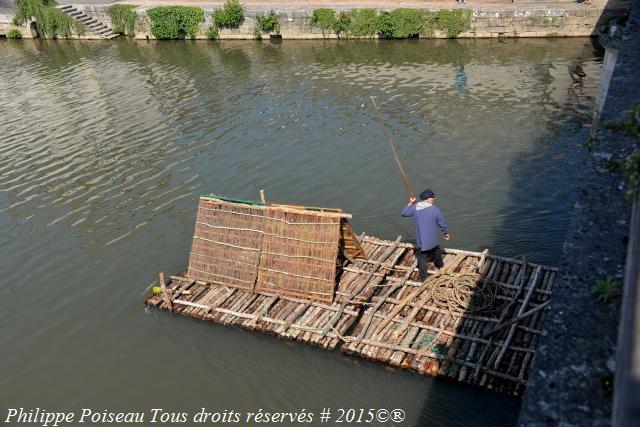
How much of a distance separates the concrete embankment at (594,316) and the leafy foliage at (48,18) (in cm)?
3627

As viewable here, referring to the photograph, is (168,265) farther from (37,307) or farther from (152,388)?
(152,388)

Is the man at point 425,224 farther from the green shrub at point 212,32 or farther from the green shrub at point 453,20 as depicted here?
the green shrub at point 212,32

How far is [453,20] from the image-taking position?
2777cm

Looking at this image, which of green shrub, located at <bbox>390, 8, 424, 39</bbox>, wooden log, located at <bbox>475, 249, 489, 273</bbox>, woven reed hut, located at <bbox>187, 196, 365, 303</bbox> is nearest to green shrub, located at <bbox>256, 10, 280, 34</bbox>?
green shrub, located at <bbox>390, 8, 424, 39</bbox>

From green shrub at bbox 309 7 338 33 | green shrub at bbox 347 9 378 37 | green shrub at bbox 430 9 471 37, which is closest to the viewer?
green shrub at bbox 430 9 471 37

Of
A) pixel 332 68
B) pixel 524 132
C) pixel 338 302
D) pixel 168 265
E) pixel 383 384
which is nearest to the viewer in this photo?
pixel 383 384

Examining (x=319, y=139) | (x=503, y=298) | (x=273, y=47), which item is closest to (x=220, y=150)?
(x=319, y=139)

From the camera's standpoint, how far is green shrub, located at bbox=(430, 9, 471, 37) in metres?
27.6

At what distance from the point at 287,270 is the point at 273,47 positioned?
22.3m

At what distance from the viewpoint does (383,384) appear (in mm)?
8953

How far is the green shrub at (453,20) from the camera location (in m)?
27.6

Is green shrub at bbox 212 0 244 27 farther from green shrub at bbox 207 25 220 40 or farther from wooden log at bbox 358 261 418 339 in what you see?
wooden log at bbox 358 261 418 339

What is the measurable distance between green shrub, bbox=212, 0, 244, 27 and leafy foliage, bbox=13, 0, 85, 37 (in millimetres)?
9440

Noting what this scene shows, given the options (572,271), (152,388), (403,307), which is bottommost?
(152,388)
